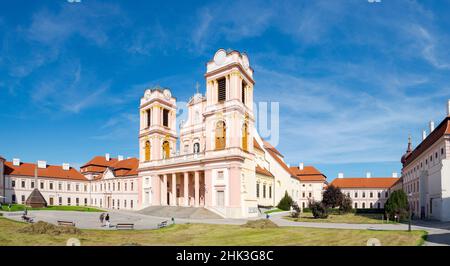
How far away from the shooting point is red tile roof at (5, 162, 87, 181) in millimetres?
67188

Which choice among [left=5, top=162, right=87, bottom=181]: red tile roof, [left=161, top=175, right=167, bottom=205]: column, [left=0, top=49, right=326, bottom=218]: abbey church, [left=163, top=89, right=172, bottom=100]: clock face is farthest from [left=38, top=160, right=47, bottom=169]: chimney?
[left=161, top=175, right=167, bottom=205]: column

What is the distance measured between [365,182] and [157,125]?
71.9 m

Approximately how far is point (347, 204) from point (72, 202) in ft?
→ 198

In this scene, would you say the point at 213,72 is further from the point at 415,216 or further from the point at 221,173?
the point at 415,216

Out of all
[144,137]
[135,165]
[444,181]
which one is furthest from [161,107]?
[444,181]

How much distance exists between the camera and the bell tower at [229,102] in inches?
1688

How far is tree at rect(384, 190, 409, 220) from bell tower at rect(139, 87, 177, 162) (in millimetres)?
34324

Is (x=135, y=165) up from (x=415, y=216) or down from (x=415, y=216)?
up

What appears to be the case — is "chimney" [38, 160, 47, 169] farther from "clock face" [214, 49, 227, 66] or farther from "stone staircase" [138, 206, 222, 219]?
"clock face" [214, 49, 227, 66]

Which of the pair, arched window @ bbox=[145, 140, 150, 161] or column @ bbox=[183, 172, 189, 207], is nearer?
column @ bbox=[183, 172, 189, 207]

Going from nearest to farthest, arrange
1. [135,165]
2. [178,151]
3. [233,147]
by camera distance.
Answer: [233,147] → [178,151] → [135,165]

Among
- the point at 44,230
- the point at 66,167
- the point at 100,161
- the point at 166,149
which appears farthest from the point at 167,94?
the point at 44,230

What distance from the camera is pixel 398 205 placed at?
3731cm

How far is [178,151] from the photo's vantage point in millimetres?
59781
